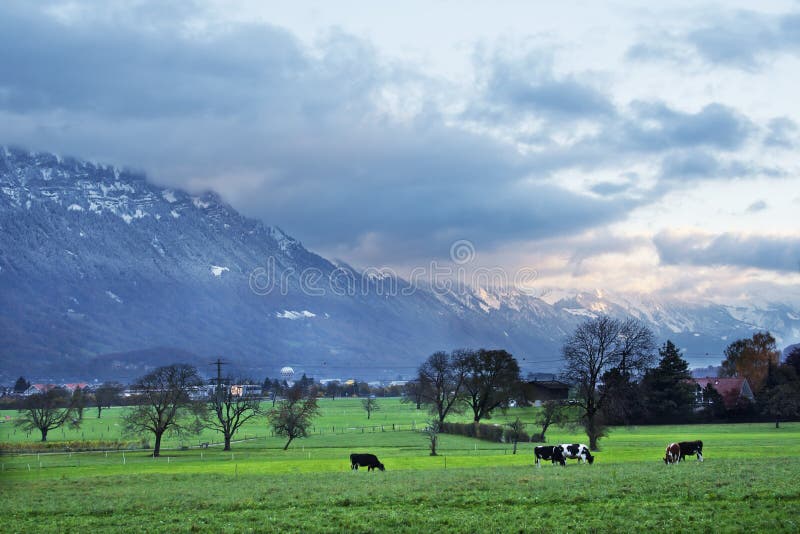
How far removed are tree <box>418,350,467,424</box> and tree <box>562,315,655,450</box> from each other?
4196 cm

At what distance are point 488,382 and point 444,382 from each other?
26.2 feet

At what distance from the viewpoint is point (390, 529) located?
24266mm

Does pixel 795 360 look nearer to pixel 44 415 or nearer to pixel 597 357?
pixel 597 357

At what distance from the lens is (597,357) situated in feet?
245

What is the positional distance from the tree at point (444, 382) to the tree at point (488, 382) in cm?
123

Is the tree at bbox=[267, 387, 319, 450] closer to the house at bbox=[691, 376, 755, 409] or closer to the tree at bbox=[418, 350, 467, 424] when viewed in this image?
the tree at bbox=[418, 350, 467, 424]

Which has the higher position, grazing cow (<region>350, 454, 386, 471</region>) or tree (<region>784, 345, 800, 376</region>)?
tree (<region>784, 345, 800, 376</region>)

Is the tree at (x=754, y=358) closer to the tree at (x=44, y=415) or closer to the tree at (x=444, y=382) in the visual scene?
the tree at (x=444, y=382)

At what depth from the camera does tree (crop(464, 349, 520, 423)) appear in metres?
118

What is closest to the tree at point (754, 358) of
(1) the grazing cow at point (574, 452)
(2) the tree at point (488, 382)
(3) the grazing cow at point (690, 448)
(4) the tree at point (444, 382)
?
(2) the tree at point (488, 382)

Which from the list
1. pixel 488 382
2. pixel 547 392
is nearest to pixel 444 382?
pixel 488 382

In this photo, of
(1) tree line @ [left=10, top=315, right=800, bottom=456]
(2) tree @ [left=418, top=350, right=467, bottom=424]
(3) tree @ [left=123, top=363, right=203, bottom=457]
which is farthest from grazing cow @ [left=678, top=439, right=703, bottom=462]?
(2) tree @ [left=418, top=350, right=467, bottom=424]

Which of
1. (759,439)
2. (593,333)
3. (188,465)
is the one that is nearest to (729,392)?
(759,439)

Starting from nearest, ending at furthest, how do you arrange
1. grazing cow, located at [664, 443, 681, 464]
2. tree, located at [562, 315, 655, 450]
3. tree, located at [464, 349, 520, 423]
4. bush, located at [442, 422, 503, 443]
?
grazing cow, located at [664, 443, 681, 464] → tree, located at [562, 315, 655, 450] → bush, located at [442, 422, 503, 443] → tree, located at [464, 349, 520, 423]
